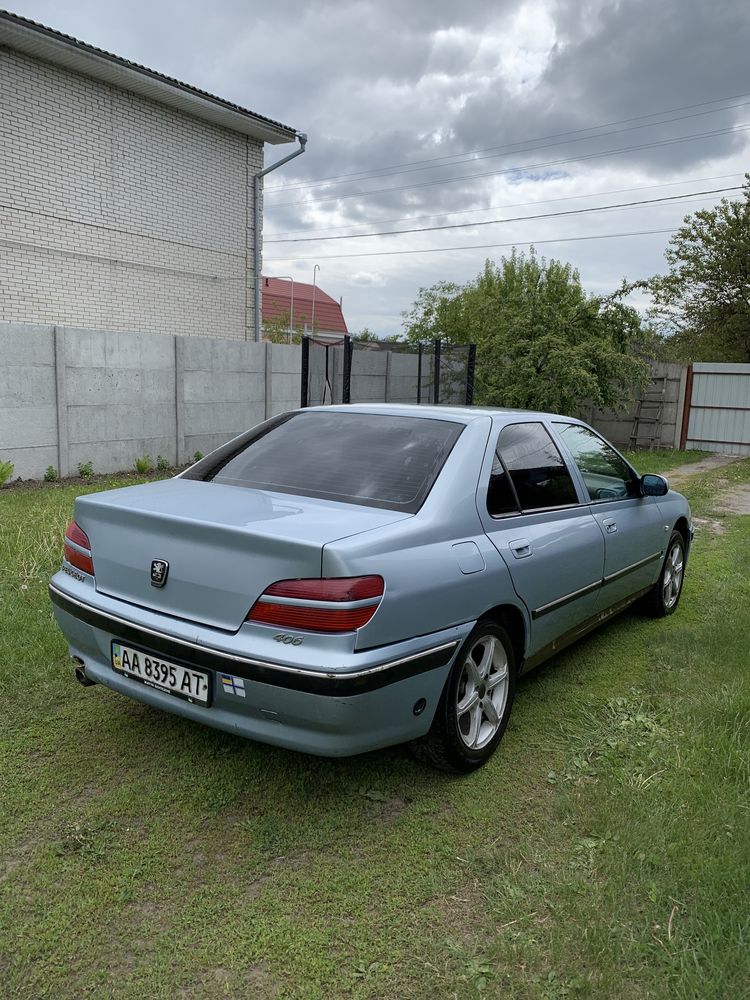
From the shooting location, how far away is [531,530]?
3.44 metres

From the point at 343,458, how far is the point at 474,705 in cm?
116

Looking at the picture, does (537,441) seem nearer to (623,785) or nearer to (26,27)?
(623,785)

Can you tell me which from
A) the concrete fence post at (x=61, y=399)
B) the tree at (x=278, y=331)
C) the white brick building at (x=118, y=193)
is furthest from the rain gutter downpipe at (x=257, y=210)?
the tree at (x=278, y=331)

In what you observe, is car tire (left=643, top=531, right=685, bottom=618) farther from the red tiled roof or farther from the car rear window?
the red tiled roof

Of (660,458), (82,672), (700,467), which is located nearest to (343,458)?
(82,672)

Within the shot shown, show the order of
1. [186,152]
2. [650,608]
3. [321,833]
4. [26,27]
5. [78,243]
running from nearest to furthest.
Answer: [321,833], [650,608], [26,27], [78,243], [186,152]

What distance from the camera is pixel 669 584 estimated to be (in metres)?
5.33

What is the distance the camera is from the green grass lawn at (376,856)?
206cm

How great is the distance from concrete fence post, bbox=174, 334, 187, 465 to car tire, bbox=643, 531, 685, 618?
8.13 meters

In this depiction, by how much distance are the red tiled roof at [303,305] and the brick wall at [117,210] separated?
35437mm

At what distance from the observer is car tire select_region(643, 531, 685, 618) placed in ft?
17.0

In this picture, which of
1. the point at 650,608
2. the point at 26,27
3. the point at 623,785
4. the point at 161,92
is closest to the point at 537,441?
the point at 623,785

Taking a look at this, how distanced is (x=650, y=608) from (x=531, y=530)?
A: 2.24 m

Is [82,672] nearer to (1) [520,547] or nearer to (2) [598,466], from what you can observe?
(1) [520,547]
